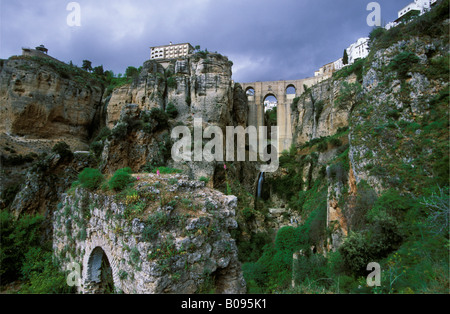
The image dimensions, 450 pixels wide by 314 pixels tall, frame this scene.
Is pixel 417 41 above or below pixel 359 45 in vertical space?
below

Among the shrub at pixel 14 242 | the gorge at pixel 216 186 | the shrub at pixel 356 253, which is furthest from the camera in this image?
the shrub at pixel 14 242

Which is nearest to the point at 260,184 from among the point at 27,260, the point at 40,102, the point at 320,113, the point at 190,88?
the point at 320,113

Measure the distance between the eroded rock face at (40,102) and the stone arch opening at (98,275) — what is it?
78.6ft

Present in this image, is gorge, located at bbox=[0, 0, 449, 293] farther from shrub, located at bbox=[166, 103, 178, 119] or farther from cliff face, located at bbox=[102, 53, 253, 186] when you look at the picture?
shrub, located at bbox=[166, 103, 178, 119]

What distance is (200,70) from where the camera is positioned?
25.0 m

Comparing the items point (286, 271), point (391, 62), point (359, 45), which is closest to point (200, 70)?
point (391, 62)

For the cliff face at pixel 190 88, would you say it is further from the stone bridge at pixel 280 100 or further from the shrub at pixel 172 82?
the stone bridge at pixel 280 100

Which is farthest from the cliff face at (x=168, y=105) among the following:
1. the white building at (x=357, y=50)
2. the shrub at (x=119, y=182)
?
the white building at (x=357, y=50)

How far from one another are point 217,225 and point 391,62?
12162mm

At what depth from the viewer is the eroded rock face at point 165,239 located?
4.70 meters

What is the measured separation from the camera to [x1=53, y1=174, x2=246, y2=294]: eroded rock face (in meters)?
4.70

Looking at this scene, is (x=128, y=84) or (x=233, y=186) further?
(x=128, y=84)

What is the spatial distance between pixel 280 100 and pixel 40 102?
30564mm

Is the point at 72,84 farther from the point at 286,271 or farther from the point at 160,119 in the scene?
the point at 286,271
